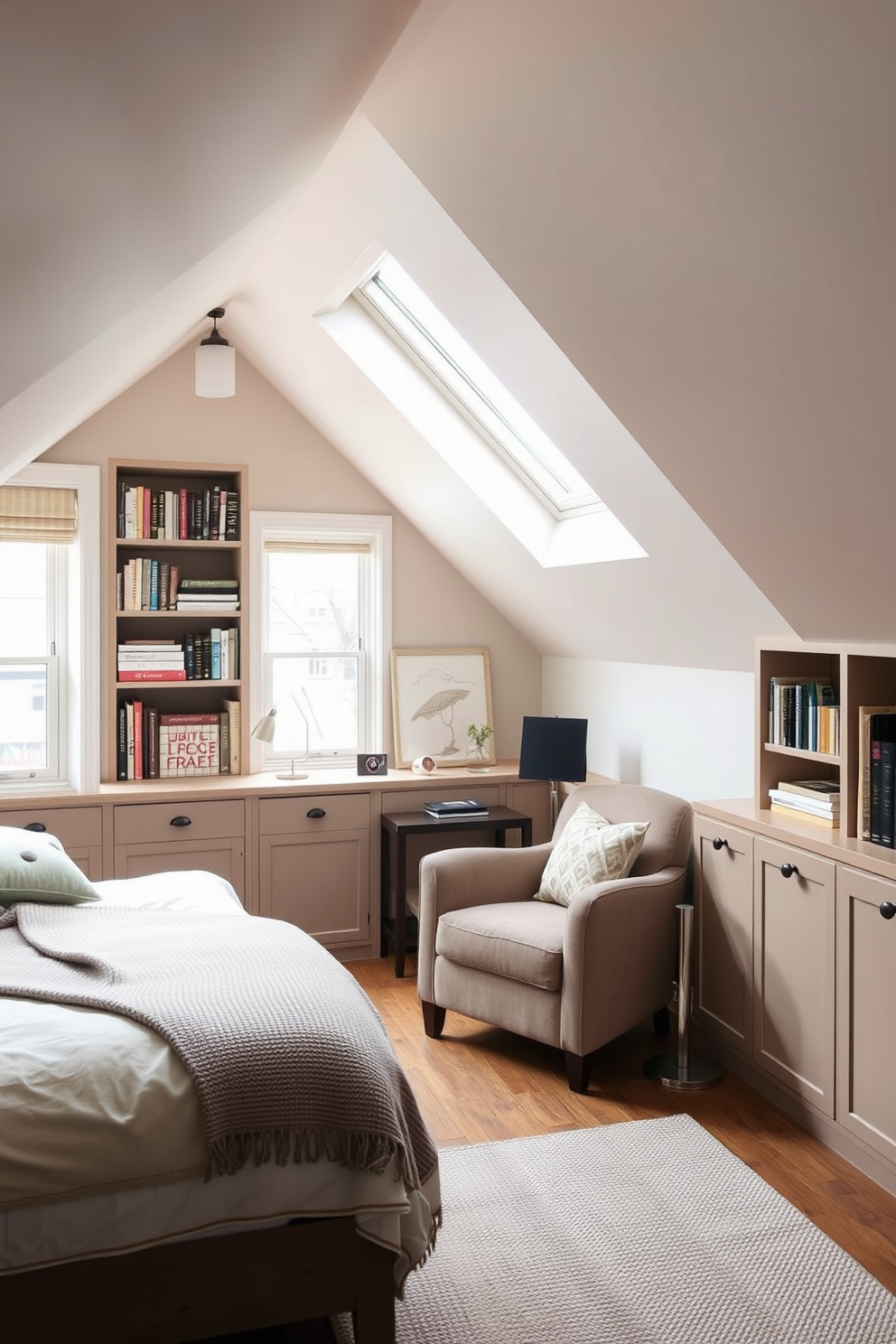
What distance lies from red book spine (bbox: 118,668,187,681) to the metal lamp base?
250 cm

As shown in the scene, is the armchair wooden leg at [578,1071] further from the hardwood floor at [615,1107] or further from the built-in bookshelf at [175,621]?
the built-in bookshelf at [175,621]

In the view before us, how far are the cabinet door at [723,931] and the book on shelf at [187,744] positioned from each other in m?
2.19

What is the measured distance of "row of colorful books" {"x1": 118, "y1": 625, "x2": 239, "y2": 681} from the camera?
4.50 meters

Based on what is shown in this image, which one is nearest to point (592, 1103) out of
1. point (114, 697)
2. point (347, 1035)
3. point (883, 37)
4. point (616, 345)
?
point (347, 1035)

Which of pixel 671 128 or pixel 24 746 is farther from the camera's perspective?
pixel 24 746

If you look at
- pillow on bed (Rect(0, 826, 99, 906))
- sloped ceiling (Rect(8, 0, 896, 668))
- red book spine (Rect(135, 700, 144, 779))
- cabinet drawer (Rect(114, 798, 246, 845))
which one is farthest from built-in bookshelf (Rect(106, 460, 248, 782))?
pillow on bed (Rect(0, 826, 99, 906))

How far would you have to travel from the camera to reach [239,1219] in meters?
1.92

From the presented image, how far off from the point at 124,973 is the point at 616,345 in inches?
72.6

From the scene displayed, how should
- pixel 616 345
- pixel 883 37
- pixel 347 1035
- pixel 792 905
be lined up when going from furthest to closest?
pixel 792 905, pixel 616 345, pixel 347 1035, pixel 883 37

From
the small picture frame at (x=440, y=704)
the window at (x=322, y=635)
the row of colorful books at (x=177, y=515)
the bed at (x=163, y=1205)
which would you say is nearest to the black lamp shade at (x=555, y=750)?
the small picture frame at (x=440, y=704)

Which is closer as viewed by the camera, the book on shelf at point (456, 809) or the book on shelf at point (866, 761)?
the book on shelf at point (866, 761)

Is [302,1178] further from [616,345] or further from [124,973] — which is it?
[616,345]

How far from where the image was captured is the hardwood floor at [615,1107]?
2609mm

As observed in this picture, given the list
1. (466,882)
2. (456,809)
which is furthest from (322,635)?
(466,882)
